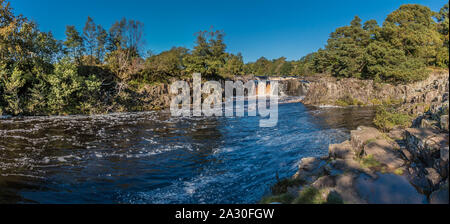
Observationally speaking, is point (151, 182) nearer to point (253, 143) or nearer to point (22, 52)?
point (253, 143)

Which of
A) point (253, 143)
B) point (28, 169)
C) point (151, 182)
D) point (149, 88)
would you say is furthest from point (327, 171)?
point (149, 88)

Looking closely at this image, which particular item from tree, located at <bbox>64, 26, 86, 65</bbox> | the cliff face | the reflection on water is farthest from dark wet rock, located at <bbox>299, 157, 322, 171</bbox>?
tree, located at <bbox>64, 26, 86, 65</bbox>

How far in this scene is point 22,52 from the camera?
21.2 m

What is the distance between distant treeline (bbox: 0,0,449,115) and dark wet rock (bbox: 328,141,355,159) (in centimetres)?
383

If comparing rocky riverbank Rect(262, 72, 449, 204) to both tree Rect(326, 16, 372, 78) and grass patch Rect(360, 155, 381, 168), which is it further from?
tree Rect(326, 16, 372, 78)

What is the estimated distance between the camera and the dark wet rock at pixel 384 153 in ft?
17.4

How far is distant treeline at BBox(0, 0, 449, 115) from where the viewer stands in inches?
796

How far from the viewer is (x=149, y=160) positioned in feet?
30.1

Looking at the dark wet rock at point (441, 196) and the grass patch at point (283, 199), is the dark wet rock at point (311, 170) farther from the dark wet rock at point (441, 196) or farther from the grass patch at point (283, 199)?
the dark wet rock at point (441, 196)

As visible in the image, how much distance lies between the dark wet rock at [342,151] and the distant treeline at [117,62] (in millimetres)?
3826

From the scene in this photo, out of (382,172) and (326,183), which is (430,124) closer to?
(382,172)

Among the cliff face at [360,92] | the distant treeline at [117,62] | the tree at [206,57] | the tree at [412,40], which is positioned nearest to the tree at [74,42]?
the distant treeline at [117,62]

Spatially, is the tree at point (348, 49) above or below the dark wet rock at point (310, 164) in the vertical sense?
above

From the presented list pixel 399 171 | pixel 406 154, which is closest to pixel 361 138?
pixel 406 154
